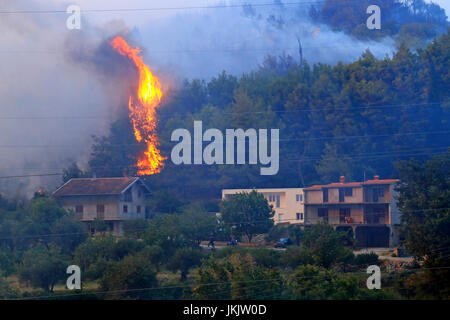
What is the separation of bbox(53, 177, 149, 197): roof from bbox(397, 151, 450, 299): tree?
2296 centimetres

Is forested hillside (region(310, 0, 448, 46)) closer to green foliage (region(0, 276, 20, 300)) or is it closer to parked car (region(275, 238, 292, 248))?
parked car (region(275, 238, 292, 248))

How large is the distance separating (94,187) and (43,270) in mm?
→ 17225

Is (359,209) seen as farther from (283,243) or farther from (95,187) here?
(95,187)

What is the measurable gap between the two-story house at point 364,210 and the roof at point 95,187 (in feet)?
53.3

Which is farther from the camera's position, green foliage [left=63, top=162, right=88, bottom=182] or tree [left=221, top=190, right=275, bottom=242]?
green foliage [left=63, top=162, right=88, bottom=182]

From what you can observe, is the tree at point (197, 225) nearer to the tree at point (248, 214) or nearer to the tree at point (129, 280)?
the tree at point (248, 214)

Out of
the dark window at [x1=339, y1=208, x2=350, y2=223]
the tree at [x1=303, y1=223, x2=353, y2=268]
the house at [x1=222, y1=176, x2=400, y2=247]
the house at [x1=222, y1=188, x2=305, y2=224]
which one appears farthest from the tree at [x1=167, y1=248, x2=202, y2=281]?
the house at [x1=222, y1=188, x2=305, y2=224]

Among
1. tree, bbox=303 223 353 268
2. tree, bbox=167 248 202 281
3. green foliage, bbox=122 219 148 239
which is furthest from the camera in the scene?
green foliage, bbox=122 219 148 239

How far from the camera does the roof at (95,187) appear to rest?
55.2 m

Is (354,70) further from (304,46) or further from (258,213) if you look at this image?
(304,46)

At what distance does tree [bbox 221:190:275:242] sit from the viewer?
51.9 m

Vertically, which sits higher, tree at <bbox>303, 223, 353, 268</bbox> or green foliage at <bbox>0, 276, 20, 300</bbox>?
tree at <bbox>303, 223, 353, 268</bbox>
